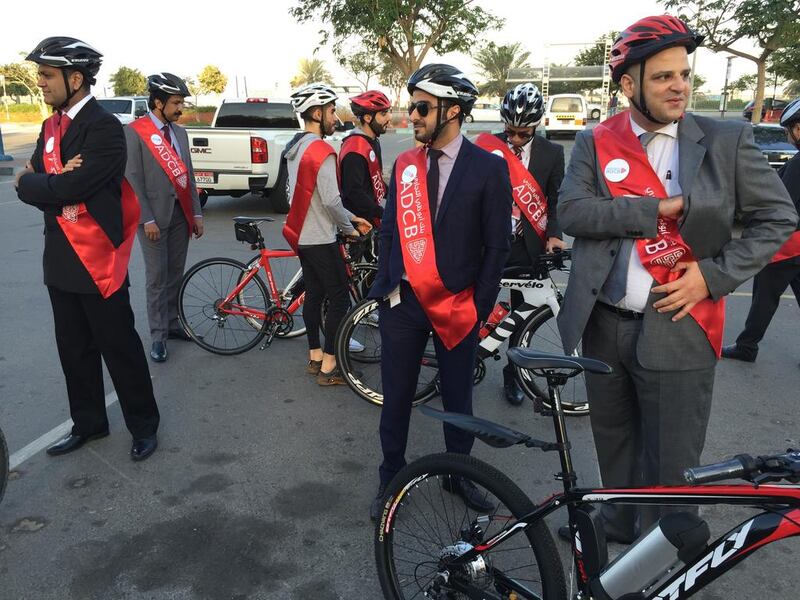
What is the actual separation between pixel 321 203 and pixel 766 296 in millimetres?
3459

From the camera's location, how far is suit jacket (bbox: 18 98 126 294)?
10.7 feet

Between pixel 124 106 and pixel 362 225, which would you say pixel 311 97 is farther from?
pixel 124 106

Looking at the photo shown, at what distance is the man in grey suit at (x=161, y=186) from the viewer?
5066 mm

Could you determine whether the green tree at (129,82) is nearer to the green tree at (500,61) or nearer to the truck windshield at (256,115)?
the green tree at (500,61)

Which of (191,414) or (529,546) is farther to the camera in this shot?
(191,414)

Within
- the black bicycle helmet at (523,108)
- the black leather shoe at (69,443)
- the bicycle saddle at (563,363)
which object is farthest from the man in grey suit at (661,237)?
the black leather shoe at (69,443)

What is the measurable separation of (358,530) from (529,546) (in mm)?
1176

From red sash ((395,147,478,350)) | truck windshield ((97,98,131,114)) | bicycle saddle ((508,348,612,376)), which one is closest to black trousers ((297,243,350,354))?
red sash ((395,147,478,350))

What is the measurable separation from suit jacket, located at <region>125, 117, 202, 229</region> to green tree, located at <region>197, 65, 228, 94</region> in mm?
63151

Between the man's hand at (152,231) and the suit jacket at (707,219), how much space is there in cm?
367

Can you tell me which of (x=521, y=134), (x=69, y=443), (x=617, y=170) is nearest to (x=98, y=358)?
(x=69, y=443)

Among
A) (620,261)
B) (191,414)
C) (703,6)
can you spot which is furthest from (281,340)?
(703,6)

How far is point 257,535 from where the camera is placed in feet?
9.99

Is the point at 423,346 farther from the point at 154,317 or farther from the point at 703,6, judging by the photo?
the point at 703,6
